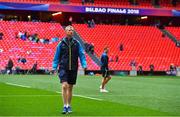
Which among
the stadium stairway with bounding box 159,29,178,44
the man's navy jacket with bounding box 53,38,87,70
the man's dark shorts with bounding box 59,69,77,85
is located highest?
the stadium stairway with bounding box 159,29,178,44

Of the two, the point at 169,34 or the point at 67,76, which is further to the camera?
the point at 169,34

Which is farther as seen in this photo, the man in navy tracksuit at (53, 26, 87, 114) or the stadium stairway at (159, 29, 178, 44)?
the stadium stairway at (159, 29, 178, 44)

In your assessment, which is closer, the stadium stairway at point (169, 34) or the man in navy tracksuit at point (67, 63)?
the man in navy tracksuit at point (67, 63)

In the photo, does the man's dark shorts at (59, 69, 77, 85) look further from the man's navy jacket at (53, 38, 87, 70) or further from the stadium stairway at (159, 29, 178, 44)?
the stadium stairway at (159, 29, 178, 44)

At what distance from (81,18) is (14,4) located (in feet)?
34.9

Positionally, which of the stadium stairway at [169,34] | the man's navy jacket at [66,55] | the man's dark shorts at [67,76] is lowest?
the man's dark shorts at [67,76]

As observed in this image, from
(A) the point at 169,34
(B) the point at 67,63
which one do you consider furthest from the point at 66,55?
(A) the point at 169,34

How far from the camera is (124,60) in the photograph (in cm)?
5884

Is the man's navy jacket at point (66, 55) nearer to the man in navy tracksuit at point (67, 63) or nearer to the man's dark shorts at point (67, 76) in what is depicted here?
the man in navy tracksuit at point (67, 63)

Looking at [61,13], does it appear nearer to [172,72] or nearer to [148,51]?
[148,51]

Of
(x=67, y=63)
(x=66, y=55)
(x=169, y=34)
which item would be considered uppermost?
(x=169, y=34)

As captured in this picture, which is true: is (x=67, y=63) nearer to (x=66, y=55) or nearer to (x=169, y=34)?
(x=66, y=55)

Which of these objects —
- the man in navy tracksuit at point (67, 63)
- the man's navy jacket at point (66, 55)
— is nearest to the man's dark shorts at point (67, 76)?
the man in navy tracksuit at point (67, 63)

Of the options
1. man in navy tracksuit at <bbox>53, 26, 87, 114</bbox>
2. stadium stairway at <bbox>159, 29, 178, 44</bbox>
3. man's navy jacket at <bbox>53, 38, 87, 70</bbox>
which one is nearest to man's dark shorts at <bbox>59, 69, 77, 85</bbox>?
man in navy tracksuit at <bbox>53, 26, 87, 114</bbox>
